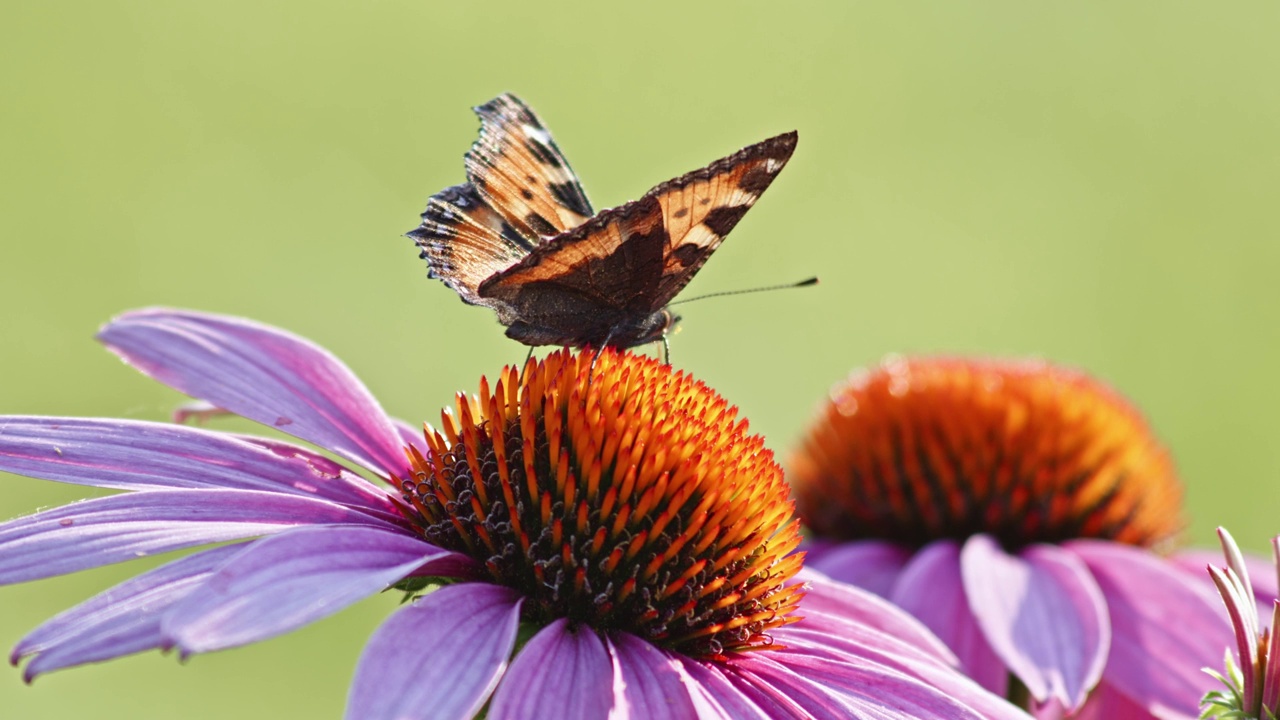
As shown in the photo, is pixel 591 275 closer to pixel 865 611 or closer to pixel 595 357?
pixel 595 357

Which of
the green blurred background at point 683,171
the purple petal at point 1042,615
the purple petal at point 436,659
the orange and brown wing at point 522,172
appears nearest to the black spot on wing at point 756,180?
the orange and brown wing at point 522,172

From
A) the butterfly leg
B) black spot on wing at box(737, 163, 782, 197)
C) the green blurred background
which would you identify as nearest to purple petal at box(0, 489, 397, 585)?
the butterfly leg

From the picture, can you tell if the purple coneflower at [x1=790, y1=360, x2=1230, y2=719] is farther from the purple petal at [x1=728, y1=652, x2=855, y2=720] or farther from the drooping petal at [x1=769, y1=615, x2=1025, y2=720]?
the purple petal at [x1=728, y1=652, x2=855, y2=720]

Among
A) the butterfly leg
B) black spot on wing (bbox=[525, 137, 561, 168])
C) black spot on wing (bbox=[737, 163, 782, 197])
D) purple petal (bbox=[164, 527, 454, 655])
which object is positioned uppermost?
black spot on wing (bbox=[525, 137, 561, 168])

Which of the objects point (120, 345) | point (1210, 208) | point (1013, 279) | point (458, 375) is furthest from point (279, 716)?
point (1210, 208)

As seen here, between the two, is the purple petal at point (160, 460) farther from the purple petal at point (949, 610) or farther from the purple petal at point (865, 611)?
the purple petal at point (949, 610)

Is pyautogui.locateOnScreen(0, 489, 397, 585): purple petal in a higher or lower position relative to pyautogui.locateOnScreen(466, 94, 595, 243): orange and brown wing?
lower

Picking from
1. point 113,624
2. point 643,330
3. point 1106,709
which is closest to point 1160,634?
point 1106,709

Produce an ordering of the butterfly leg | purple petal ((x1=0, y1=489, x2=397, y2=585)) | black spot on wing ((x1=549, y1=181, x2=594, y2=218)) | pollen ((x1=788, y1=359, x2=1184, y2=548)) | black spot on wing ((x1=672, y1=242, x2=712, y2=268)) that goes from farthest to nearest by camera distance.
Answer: pollen ((x1=788, y1=359, x2=1184, y2=548)) → black spot on wing ((x1=549, y1=181, x2=594, y2=218)) → black spot on wing ((x1=672, y1=242, x2=712, y2=268)) → the butterfly leg → purple petal ((x1=0, y1=489, x2=397, y2=585))
